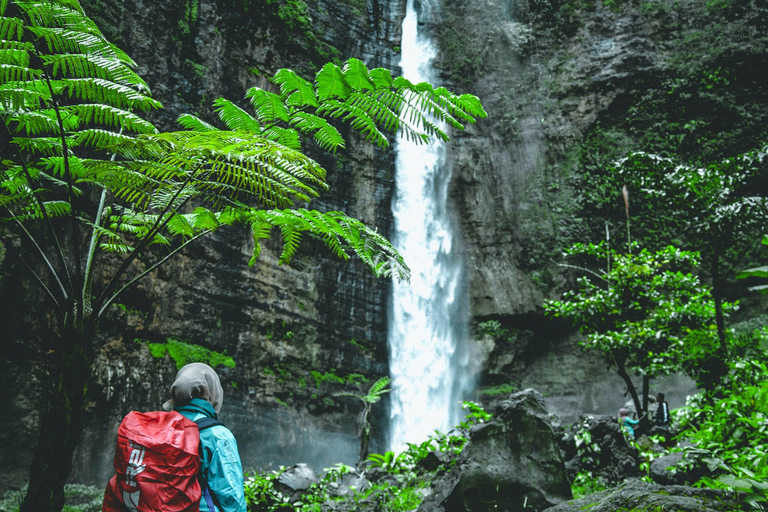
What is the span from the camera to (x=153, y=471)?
1668 mm

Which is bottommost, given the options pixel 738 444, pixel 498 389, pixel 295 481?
pixel 498 389

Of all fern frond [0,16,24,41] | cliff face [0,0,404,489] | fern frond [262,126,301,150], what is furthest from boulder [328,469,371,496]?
cliff face [0,0,404,489]

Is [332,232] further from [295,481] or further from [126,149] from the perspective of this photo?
[295,481]

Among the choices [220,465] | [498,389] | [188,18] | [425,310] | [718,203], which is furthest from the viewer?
[425,310]

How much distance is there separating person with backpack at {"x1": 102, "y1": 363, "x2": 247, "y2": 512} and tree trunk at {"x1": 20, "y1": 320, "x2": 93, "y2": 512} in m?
0.82

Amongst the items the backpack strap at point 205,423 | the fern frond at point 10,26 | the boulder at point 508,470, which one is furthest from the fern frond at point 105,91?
the boulder at point 508,470

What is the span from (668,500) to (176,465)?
2.00 m

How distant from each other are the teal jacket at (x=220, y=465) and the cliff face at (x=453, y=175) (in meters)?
7.85

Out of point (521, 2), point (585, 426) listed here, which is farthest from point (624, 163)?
point (521, 2)

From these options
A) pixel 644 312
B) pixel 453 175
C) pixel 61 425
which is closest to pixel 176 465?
pixel 61 425

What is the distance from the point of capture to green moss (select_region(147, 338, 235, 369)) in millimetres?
9889

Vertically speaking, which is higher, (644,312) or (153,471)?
(644,312)

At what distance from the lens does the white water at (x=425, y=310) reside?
46.9 feet

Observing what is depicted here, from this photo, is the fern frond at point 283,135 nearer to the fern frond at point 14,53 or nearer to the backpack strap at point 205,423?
the fern frond at point 14,53
